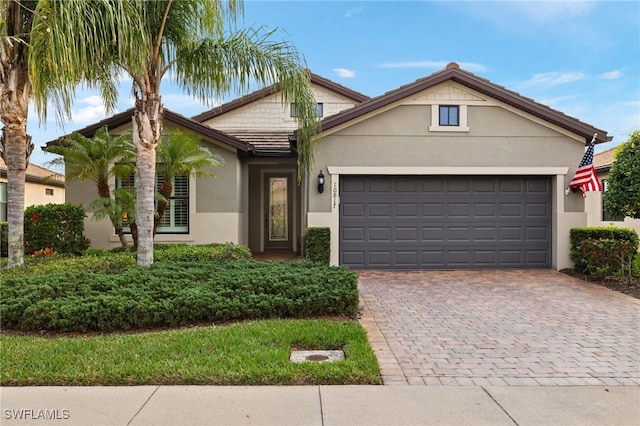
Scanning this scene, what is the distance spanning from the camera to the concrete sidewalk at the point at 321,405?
3.32m

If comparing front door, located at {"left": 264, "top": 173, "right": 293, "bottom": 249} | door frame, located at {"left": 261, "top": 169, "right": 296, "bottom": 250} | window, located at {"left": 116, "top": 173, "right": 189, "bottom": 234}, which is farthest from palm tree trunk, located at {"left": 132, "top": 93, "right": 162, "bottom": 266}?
front door, located at {"left": 264, "top": 173, "right": 293, "bottom": 249}

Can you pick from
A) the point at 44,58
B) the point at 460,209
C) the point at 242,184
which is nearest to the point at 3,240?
the point at 242,184

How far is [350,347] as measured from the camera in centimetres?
479

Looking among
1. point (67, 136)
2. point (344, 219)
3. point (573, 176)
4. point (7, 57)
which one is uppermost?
point (7, 57)

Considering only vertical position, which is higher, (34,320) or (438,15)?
(438,15)

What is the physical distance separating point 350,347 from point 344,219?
626 cm

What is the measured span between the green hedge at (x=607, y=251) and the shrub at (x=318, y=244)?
6.02 metres

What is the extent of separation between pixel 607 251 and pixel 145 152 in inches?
391

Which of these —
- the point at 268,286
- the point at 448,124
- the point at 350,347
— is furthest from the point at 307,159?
the point at 350,347

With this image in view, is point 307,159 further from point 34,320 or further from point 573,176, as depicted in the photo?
point 573,176

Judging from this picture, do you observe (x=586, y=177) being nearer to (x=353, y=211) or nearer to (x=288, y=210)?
(x=353, y=211)

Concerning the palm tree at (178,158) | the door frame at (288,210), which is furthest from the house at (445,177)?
the door frame at (288,210)

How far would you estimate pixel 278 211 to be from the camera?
49.2 feet

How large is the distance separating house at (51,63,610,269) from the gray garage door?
0.03m
